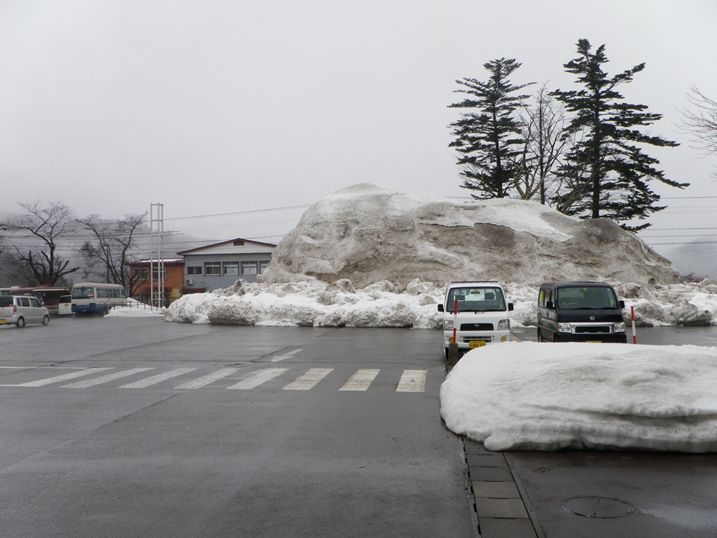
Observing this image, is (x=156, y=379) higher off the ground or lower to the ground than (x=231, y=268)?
lower

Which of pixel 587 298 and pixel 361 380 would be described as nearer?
pixel 361 380

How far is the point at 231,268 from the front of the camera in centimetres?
8312

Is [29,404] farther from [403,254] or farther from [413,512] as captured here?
[403,254]

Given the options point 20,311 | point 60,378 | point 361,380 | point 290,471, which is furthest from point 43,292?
point 290,471

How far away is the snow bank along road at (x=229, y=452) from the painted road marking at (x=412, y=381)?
0.13 feet

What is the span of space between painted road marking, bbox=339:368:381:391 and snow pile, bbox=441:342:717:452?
11.0 feet

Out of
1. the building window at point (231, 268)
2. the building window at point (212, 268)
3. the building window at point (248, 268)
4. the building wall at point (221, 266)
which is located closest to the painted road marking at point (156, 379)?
the building wall at point (221, 266)

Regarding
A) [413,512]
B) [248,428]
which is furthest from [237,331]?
[413,512]

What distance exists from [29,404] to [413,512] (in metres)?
7.62

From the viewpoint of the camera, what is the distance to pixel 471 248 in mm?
39188

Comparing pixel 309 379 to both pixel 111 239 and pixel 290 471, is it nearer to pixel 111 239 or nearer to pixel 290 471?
pixel 290 471

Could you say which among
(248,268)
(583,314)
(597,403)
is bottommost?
(597,403)

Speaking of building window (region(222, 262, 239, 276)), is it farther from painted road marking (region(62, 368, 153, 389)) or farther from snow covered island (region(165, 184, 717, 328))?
painted road marking (region(62, 368, 153, 389))

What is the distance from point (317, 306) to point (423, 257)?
29.3 ft
